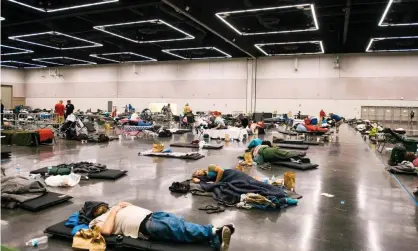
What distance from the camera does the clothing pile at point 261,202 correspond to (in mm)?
4547

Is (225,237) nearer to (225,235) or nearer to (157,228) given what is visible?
(225,235)

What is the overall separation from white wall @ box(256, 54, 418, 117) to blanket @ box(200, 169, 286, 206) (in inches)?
761

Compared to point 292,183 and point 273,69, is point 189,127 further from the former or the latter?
point 292,183

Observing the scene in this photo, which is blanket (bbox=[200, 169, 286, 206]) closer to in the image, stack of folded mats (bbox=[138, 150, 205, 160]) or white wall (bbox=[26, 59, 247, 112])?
stack of folded mats (bbox=[138, 150, 205, 160])

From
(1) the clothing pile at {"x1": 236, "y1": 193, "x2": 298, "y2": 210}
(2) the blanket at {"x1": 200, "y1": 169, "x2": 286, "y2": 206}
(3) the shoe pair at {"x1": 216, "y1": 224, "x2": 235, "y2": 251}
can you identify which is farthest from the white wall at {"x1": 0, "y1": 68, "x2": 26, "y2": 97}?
(3) the shoe pair at {"x1": 216, "y1": 224, "x2": 235, "y2": 251}

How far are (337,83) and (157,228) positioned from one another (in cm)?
2212

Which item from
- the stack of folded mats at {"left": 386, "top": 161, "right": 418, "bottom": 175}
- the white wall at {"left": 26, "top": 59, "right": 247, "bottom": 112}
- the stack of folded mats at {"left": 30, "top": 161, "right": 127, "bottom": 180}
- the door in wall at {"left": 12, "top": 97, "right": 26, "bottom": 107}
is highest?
the white wall at {"left": 26, "top": 59, "right": 247, "bottom": 112}

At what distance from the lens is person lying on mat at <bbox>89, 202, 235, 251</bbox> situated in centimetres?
314

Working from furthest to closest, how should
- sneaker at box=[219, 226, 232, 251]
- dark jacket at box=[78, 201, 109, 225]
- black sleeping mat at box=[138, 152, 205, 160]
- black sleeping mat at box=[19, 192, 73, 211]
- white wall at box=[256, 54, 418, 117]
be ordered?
white wall at box=[256, 54, 418, 117] → black sleeping mat at box=[138, 152, 205, 160] → black sleeping mat at box=[19, 192, 73, 211] → dark jacket at box=[78, 201, 109, 225] → sneaker at box=[219, 226, 232, 251]

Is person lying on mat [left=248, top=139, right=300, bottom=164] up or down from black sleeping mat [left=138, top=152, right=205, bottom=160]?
up

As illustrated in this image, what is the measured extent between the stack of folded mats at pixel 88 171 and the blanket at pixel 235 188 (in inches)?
78.6

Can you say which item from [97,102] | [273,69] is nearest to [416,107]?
[273,69]

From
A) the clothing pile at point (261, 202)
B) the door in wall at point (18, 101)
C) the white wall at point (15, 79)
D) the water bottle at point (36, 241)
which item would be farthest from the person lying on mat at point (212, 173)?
the white wall at point (15, 79)

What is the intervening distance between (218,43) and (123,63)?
12.9 meters
